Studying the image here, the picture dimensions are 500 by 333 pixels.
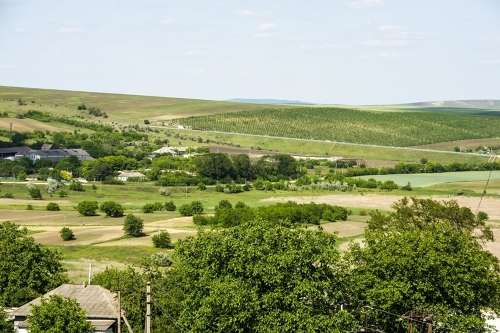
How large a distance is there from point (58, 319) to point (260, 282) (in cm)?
911

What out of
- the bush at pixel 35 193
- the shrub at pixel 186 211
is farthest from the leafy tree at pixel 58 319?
the bush at pixel 35 193

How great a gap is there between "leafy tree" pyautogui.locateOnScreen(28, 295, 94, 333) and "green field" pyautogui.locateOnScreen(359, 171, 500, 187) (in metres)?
99.6

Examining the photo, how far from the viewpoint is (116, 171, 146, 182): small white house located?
5605 inches

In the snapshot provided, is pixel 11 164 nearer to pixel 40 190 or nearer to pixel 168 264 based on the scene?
pixel 40 190

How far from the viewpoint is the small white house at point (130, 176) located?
142375mm

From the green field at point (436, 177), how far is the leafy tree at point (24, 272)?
3493 inches

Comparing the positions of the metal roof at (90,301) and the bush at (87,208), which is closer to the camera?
the metal roof at (90,301)

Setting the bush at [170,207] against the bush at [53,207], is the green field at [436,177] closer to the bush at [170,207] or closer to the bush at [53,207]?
the bush at [170,207]

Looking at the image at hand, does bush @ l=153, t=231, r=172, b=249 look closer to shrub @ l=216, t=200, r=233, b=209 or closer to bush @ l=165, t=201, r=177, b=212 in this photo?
shrub @ l=216, t=200, r=233, b=209

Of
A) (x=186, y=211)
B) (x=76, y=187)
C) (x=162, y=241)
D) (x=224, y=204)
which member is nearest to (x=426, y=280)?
(x=162, y=241)

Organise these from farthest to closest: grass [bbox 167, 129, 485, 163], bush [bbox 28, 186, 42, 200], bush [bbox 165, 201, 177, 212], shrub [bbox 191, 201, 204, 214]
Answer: grass [bbox 167, 129, 485, 163] → bush [bbox 28, 186, 42, 200] → bush [bbox 165, 201, 177, 212] → shrub [bbox 191, 201, 204, 214]

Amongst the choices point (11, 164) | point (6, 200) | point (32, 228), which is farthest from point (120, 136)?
point (32, 228)

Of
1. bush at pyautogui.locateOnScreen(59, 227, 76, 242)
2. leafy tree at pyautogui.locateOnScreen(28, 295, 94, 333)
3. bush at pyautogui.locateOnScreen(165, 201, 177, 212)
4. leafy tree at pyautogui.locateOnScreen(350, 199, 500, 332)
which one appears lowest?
bush at pyautogui.locateOnScreen(165, 201, 177, 212)

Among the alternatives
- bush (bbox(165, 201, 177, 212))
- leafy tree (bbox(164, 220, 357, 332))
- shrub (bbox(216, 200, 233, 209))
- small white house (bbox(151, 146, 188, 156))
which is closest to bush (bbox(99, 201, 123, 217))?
bush (bbox(165, 201, 177, 212))
